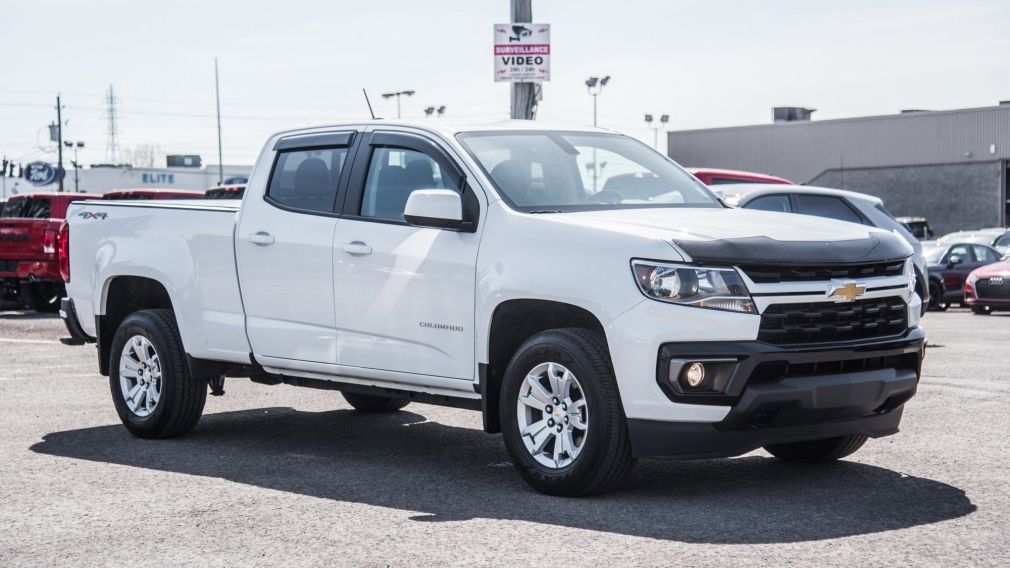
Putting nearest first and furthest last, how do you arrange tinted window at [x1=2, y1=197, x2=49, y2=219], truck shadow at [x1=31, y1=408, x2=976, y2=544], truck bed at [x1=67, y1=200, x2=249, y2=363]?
truck shadow at [x1=31, y1=408, x2=976, y2=544] → truck bed at [x1=67, y1=200, x2=249, y2=363] → tinted window at [x1=2, y1=197, x2=49, y2=219]

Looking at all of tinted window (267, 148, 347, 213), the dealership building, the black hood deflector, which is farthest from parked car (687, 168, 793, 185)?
the dealership building

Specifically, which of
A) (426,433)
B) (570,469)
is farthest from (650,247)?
(426,433)

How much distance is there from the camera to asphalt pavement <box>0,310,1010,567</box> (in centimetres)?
550

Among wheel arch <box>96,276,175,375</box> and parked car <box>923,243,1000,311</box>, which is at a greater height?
wheel arch <box>96,276,175,375</box>

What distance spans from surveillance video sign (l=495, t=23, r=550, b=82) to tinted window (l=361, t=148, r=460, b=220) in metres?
10.7

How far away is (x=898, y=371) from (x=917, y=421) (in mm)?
2441

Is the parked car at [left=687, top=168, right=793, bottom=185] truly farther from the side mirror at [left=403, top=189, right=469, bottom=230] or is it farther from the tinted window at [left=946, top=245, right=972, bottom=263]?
the side mirror at [left=403, top=189, right=469, bottom=230]

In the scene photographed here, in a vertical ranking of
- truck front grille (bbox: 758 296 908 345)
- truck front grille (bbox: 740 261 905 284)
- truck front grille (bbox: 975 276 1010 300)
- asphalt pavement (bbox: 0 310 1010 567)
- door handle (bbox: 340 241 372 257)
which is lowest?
truck front grille (bbox: 975 276 1010 300)

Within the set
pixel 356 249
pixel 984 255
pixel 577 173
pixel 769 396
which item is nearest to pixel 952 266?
pixel 984 255

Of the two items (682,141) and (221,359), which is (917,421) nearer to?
(221,359)

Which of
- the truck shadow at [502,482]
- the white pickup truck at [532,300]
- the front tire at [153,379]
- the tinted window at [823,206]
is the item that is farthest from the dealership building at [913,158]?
the front tire at [153,379]

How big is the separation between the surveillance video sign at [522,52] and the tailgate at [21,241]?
769 cm

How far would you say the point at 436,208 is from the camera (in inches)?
273

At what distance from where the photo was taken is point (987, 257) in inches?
1037
